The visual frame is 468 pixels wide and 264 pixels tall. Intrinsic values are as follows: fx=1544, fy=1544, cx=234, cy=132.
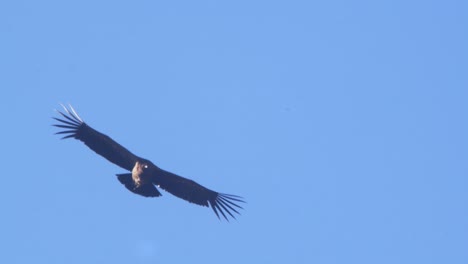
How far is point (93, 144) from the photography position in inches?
1369

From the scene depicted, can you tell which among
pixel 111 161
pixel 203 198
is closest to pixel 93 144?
pixel 111 161

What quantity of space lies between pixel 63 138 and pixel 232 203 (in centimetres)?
419

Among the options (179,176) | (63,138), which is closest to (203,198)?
(179,176)

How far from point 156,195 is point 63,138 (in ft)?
8.35

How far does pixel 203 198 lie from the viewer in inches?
1411

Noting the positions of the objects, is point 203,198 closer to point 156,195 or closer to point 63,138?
point 156,195

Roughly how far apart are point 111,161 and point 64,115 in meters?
1.75

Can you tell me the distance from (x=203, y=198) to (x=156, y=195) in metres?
1.37

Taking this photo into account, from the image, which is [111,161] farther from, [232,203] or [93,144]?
[232,203]

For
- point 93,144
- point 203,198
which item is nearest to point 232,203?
point 203,198

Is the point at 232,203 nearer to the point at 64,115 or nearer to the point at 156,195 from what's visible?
the point at 156,195

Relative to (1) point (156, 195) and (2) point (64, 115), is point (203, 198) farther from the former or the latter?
(2) point (64, 115)

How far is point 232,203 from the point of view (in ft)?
116

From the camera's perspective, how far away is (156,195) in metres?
35.0
